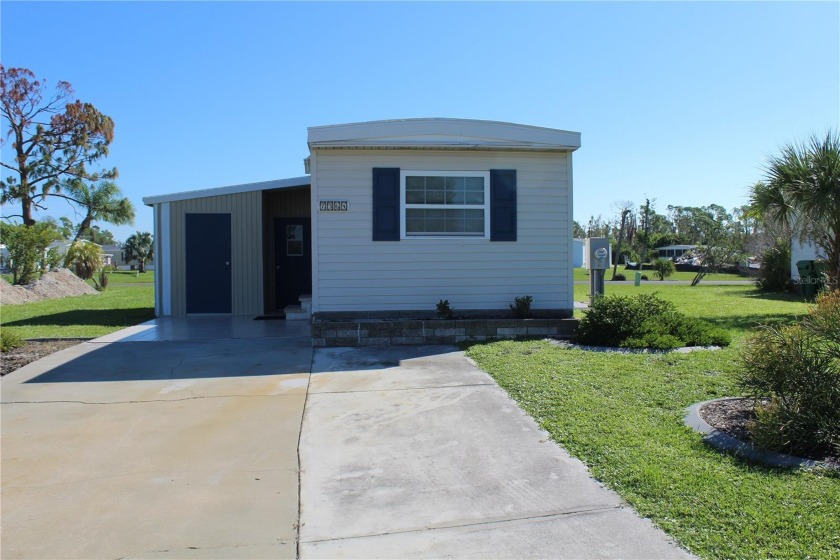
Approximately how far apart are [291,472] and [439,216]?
20.5ft

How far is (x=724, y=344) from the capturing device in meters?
7.79

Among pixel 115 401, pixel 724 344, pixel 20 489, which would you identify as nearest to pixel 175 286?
pixel 115 401

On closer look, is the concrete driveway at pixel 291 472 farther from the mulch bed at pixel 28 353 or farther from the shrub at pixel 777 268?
the shrub at pixel 777 268

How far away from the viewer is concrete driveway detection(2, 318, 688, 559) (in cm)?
307

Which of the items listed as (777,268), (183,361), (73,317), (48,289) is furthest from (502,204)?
(48,289)

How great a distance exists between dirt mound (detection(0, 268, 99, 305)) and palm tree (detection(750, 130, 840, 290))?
1939 cm

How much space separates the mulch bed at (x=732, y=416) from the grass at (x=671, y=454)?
0.22m

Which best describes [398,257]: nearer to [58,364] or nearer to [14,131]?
[58,364]

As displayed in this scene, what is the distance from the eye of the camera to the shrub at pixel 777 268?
1853 cm

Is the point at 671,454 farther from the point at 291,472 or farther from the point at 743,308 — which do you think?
the point at 743,308

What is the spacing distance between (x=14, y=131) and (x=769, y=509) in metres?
33.6

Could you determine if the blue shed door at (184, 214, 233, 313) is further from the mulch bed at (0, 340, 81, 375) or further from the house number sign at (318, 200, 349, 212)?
the house number sign at (318, 200, 349, 212)

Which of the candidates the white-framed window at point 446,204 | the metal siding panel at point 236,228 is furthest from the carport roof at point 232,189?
the white-framed window at point 446,204

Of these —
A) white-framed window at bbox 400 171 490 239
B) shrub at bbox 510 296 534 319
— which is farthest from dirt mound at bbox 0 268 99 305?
shrub at bbox 510 296 534 319
